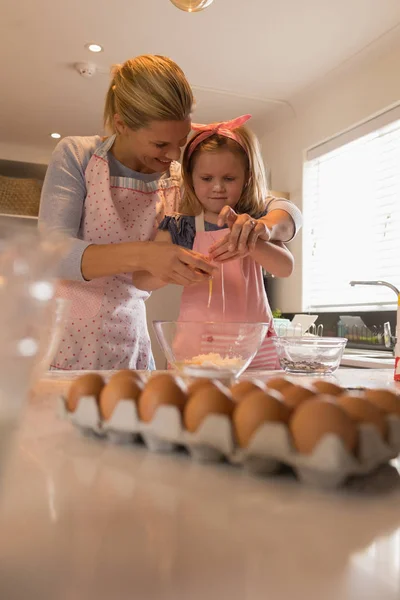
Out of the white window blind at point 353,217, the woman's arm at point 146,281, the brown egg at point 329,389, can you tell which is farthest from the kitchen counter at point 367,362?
the brown egg at point 329,389

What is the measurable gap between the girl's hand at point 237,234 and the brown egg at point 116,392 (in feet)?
2.38

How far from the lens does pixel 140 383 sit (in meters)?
0.42

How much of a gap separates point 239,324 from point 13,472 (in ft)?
1.38

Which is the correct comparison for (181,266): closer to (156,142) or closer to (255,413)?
(156,142)

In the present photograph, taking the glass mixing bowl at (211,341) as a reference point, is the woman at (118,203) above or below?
above

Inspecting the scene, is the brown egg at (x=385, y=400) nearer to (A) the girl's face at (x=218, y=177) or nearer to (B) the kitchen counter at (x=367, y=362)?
(A) the girl's face at (x=218, y=177)

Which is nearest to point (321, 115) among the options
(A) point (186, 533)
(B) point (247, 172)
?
(B) point (247, 172)

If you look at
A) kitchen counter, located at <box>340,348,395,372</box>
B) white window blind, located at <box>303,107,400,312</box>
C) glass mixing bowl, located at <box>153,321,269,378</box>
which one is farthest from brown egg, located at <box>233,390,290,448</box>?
white window blind, located at <box>303,107,400,312</box>

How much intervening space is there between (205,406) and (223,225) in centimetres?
105

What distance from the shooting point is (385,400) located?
1.23 ft

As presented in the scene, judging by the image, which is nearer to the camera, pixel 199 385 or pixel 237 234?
pixel 199 385

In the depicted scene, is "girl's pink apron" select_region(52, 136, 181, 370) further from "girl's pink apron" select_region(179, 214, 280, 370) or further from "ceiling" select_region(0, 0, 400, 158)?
"ceiling" select_region(0, 0, 400, 158)

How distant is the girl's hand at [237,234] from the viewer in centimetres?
110

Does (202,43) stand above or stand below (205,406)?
above
